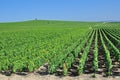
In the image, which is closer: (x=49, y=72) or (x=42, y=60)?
(x=49, y=72)

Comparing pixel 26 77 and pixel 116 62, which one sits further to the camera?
pixel 116 62

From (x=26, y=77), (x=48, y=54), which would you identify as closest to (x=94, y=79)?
(x=26, y=77)

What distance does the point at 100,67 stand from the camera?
14.5 metres

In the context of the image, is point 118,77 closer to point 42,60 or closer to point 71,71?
point 71,71

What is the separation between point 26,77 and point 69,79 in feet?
6.73

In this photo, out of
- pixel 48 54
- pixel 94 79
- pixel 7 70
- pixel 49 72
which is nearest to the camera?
pixel 94 79

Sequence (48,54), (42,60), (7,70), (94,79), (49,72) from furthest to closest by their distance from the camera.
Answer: (48,54)
(42,60)
(7,70)
(49,72)
(94,79)

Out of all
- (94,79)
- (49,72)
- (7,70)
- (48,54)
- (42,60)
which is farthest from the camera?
(48,54)

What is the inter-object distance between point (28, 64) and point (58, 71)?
165 centimetres

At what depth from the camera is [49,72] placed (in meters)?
13.3

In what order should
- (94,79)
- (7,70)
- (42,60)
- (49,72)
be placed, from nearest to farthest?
(94,79) → (49,72) → (7,70) → (42,60)

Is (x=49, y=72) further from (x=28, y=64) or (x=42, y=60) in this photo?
(x=42, y=60)

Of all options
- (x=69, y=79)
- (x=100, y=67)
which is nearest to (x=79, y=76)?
(x=69, y=79)

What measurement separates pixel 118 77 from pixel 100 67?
2304mm
